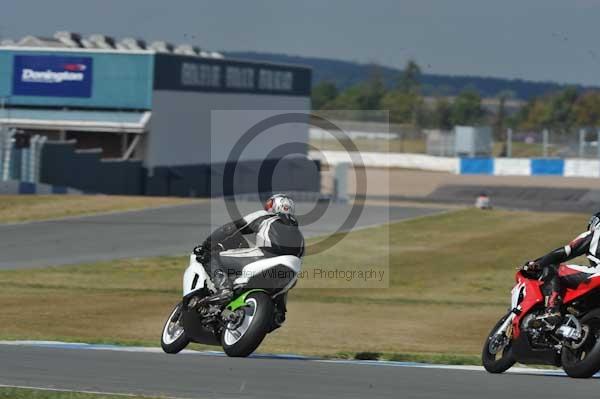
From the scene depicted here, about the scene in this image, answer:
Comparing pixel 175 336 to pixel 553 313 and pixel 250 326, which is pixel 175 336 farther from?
pixel 553 313

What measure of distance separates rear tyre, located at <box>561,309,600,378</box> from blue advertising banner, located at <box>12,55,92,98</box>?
171 feet

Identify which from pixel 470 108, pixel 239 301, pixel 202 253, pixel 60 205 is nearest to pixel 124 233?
pixel 60 205

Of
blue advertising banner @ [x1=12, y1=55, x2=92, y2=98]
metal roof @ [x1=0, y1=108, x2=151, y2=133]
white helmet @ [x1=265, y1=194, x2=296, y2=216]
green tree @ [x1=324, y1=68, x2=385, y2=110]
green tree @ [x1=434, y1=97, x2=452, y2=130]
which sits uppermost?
green tree @ [x1=324, y1=68, x2=385, y2=110]

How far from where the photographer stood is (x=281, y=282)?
12.0 meters

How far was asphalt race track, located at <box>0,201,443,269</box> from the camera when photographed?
30.2 meters

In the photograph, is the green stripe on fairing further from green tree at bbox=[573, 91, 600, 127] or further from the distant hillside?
the distant hillside

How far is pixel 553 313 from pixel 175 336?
14.0 ft

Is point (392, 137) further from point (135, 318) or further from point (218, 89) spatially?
point (135, 318)

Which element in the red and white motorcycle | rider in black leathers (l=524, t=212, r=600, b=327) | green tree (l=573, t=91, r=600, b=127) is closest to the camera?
the red and white motorcycle

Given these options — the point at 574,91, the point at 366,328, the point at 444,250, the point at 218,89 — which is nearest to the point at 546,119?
the point at 574,91

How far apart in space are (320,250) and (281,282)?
21.8m

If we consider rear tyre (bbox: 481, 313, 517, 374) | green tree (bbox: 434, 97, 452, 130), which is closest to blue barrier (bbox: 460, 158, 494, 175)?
green tree (bbox: 434, 97, 452, 130)

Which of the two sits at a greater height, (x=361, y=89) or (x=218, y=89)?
(x=361, y=89)

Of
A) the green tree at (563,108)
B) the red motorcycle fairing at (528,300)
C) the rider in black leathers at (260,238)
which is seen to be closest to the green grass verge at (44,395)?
the rider in black leathers at (260,238)
